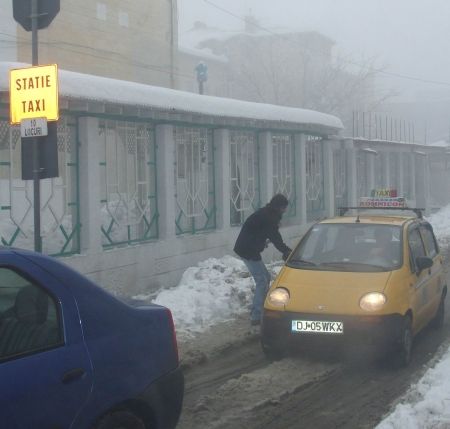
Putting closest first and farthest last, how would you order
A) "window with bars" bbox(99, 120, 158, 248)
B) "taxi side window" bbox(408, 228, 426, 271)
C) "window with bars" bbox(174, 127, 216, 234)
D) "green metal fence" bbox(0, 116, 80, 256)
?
"taxi side window" bbox(408, 228, 426, 271) < "green metal fence" bbox(0, 116, 80, 256) < "window with bars" bbox(99, 120, 158, 248) < "window with bars" bbox(174, 127, 216, 234)

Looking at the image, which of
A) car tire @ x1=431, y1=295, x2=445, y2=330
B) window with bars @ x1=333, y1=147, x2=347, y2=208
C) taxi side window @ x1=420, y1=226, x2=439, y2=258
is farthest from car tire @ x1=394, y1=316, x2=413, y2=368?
window with bars @ x1=333, y1=147, x2=347, y2=208

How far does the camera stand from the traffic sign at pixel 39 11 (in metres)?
6.93

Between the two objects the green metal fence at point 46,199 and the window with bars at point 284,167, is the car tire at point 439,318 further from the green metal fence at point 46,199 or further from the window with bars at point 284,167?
the window with bars at point 284,167

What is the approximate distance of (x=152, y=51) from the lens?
1348 inches

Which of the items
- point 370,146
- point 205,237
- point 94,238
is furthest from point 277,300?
point 370,146

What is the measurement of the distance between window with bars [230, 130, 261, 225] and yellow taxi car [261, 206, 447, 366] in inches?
214

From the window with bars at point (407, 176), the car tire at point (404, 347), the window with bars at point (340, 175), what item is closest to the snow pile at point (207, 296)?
the car tire at point (404, 347)

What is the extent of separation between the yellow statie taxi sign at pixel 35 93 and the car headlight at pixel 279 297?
2.85 m

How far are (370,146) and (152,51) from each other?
16.6 metres

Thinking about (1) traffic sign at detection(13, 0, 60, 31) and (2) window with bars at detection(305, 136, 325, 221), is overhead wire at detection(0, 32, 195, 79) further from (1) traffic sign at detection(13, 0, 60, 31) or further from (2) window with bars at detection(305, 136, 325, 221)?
(1) traffic sign at detection(13, 0, 60, 31)

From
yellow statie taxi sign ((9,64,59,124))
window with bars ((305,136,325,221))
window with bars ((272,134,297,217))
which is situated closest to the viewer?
yellow statie taxi sign ((9,64,59,124))

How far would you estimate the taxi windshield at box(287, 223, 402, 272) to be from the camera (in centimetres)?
749

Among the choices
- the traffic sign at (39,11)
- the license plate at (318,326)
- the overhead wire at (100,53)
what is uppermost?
the overhead wire at (100,53)

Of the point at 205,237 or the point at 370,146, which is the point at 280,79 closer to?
the point at 370,146
